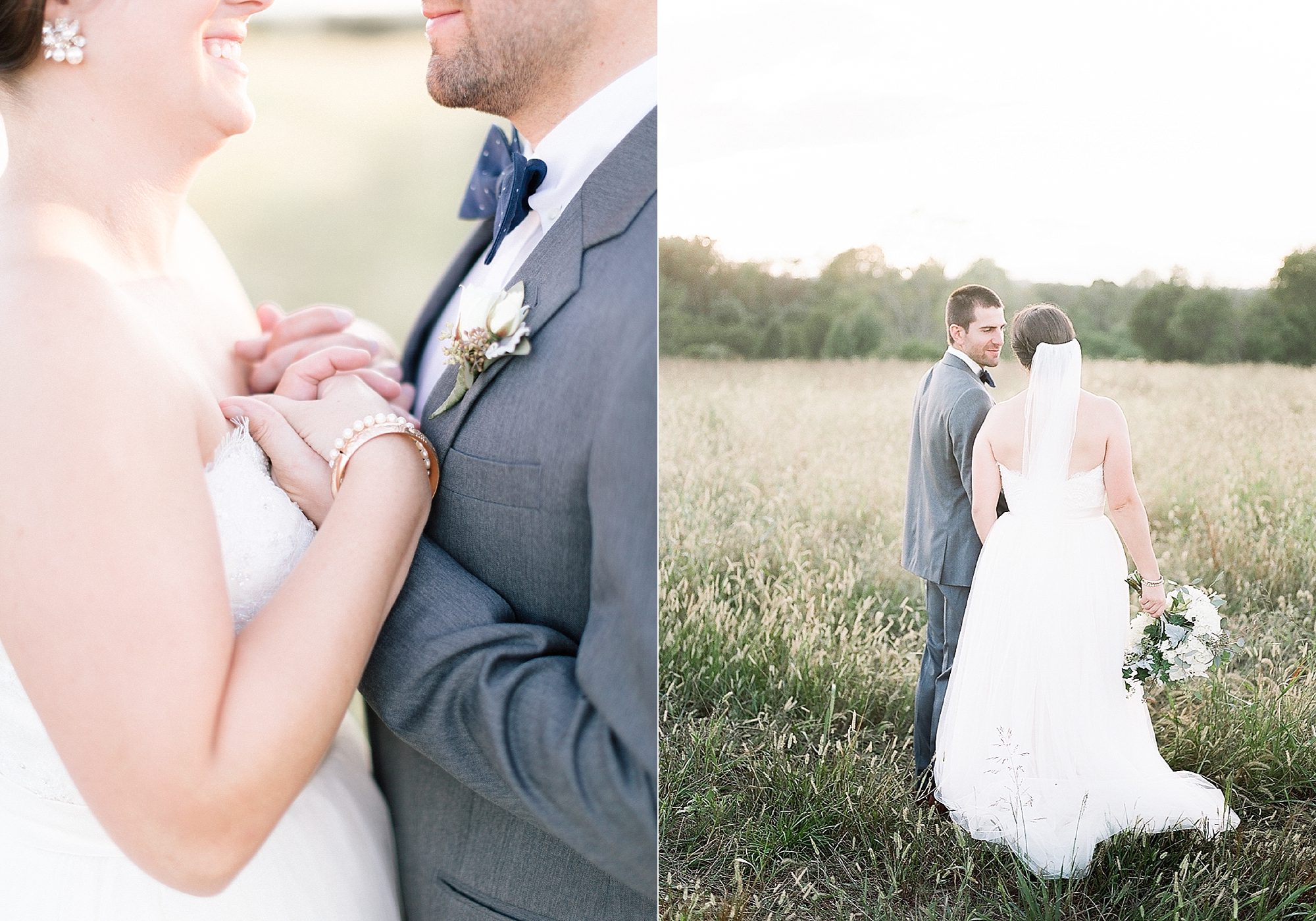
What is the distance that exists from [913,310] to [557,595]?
0.71 metres

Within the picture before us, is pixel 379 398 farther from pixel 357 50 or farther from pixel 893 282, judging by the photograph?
pixel 357 50

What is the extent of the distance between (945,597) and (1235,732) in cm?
48

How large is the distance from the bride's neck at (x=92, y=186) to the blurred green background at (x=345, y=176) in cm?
159

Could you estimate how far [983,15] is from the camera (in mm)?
1351

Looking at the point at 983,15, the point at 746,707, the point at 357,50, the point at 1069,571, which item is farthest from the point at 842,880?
the point at 357,50

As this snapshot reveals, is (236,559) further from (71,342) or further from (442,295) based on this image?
(442,295)

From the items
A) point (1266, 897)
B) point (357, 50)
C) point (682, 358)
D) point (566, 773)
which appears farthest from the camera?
point (357, 50)

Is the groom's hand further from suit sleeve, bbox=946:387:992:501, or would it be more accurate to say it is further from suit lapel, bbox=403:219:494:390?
suit sleeve, bbox=946:387:992:501

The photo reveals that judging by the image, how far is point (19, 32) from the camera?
1.30 metres

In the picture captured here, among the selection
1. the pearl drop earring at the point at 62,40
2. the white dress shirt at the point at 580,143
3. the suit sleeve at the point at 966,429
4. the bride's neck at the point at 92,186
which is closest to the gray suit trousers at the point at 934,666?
the suit sleeve at the point at 966,429

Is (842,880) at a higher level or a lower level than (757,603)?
lower

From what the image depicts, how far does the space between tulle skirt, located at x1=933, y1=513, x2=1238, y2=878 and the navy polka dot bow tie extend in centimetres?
97

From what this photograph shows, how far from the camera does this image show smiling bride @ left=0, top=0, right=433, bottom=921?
108 cm

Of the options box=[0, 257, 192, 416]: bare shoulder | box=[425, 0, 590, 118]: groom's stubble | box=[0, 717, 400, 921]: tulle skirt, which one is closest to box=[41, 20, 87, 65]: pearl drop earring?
box=[0, 257, 192, 416]: bare shoulder
